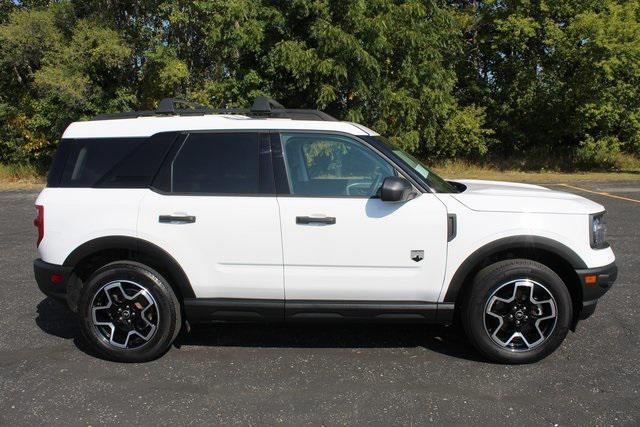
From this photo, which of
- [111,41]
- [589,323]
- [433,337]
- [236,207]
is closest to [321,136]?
[236,207]

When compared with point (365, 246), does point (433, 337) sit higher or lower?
lower

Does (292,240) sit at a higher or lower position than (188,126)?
lower

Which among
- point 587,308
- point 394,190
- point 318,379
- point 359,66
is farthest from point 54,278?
point 359,66

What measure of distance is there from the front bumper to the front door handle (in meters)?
1.78

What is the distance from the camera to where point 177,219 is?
4.07 m

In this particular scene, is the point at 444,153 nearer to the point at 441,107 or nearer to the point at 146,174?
the point at 441,107

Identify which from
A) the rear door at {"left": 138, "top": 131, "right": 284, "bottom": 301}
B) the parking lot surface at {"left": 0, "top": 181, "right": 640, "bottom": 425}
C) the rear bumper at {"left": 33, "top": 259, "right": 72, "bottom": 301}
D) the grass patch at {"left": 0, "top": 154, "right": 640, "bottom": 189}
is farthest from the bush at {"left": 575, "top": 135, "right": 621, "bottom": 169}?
the rear bumper at {"left": 33, "top": 259, "right": 72, "bottom": 301}

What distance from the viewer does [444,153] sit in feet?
73.5

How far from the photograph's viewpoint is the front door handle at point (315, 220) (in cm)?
398

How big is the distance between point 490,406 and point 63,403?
2.69 meters

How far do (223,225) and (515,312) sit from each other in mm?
2193

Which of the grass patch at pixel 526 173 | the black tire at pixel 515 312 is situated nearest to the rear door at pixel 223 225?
the black tire at pixel 515 312

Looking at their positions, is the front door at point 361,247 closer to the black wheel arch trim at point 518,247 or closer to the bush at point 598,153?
the black wheel arch trim at point 518,247

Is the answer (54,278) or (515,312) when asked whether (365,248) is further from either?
(54,278)
